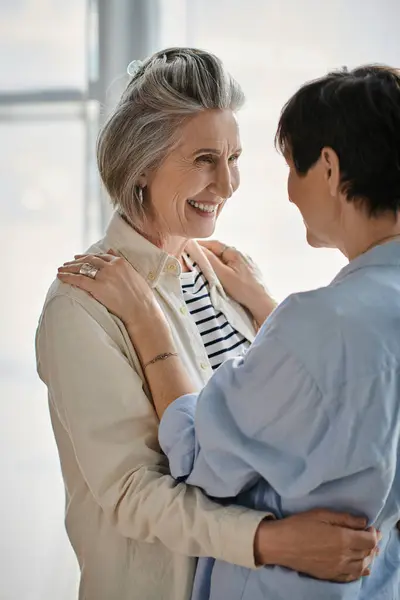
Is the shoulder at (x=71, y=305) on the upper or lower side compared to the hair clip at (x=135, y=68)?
lower

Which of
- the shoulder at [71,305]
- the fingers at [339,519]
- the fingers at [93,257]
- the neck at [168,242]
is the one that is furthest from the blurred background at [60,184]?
the fingers at [339,519]

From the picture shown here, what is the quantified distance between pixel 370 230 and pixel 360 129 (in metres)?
0.16

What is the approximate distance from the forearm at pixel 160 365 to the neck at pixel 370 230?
421 millimetres

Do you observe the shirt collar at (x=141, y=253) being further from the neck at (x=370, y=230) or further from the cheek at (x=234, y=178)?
the neck at (x=370, y=230)

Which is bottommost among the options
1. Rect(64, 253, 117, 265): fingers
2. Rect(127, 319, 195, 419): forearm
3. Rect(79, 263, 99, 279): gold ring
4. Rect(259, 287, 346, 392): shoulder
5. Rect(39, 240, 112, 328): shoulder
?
Rect(127, 319, 195, 419): forearm

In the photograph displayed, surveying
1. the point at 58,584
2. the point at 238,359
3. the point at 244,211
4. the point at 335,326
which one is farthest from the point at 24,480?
the point at 335,326

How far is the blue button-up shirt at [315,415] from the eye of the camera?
1192mm

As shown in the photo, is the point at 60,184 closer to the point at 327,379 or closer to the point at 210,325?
the point at 210,325

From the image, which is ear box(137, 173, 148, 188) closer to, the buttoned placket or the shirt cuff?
the buttoned placket

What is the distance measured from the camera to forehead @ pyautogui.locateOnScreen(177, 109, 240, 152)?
1687 millimetres

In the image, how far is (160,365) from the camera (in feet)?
4.99

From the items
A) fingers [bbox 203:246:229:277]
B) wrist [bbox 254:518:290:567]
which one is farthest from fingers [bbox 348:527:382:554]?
fingers [bbox 203:246:229:277]

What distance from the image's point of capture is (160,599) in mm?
1545

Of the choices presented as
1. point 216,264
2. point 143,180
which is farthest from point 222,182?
point 216,264
